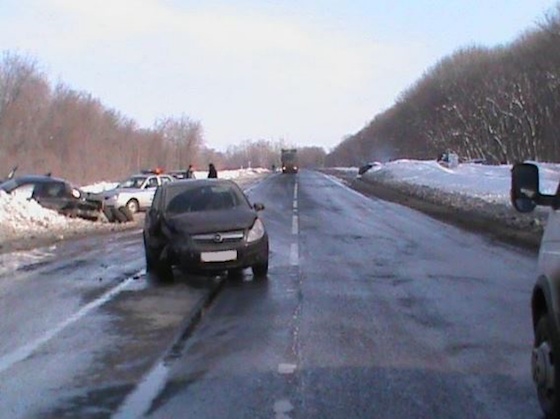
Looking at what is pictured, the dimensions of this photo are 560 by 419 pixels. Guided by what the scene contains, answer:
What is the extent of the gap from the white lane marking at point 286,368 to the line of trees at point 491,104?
69.9 m

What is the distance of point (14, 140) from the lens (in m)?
76.2

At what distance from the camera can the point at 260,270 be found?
14516mm

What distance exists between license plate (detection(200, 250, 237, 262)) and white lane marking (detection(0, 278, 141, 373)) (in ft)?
4.28

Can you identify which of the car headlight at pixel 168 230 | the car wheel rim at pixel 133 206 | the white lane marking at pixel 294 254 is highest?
the car headlight at pixel 168 230

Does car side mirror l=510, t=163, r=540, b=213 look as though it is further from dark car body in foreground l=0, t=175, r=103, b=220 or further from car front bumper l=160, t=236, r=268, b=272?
dark car body in foreground l=0, t=175, r=103, b=220

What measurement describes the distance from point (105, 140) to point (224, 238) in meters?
83.6

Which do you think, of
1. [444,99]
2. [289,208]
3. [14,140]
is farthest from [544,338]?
[444,99]

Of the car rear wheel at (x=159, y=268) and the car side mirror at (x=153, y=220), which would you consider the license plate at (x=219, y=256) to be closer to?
the car rear wheel at (x=159, y=268)

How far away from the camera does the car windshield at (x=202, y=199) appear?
15289 millimetres

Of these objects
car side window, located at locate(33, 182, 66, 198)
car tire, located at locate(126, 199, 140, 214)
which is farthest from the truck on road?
car side window, located at locate(33, 182, 66, 198)

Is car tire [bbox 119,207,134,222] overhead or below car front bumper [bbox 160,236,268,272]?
below

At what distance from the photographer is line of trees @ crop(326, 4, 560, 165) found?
81438 mm

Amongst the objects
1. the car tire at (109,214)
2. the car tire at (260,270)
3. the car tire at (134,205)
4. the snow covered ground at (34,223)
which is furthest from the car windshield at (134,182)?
the car tire at (260,270)

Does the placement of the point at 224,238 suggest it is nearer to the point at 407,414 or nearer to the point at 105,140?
the point at 407,414
